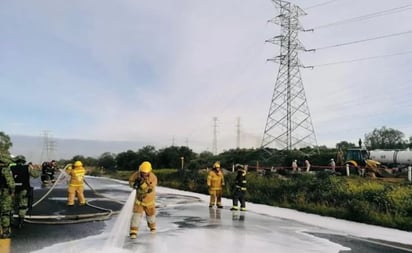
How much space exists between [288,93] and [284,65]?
255cm

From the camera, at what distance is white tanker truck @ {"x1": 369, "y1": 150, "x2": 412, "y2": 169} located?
117ft

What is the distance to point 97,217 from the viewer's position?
12719 millimetres

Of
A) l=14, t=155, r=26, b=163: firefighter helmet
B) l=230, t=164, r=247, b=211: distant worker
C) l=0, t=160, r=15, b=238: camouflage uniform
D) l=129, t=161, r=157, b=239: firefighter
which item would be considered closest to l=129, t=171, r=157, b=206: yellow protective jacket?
l=129, t=161, r=157, b=239: firefighter

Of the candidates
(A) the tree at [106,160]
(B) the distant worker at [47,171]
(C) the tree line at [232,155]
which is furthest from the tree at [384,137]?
(B) the distant worker at [47,171]

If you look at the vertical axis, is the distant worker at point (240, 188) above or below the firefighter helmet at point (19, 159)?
below

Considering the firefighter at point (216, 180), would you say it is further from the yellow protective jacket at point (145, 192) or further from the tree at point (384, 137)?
the tree at point (384, 137)

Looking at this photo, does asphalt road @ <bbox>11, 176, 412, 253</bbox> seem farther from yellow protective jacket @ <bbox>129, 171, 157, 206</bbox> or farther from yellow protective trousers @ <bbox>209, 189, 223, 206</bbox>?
yellow protective trousers @ <bbox>209, 189, 223, 206</bbox>

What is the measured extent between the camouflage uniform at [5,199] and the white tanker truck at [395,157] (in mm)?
31882

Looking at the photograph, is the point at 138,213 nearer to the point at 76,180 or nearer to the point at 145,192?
the point at 145,192

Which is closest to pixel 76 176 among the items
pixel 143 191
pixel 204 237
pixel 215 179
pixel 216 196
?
pixel 215 179

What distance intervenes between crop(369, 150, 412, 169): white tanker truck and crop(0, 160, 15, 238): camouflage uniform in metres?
31.9

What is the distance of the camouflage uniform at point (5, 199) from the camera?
31.1 ft

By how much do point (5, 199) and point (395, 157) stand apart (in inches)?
1314

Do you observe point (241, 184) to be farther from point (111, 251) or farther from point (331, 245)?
point (111, 251)
